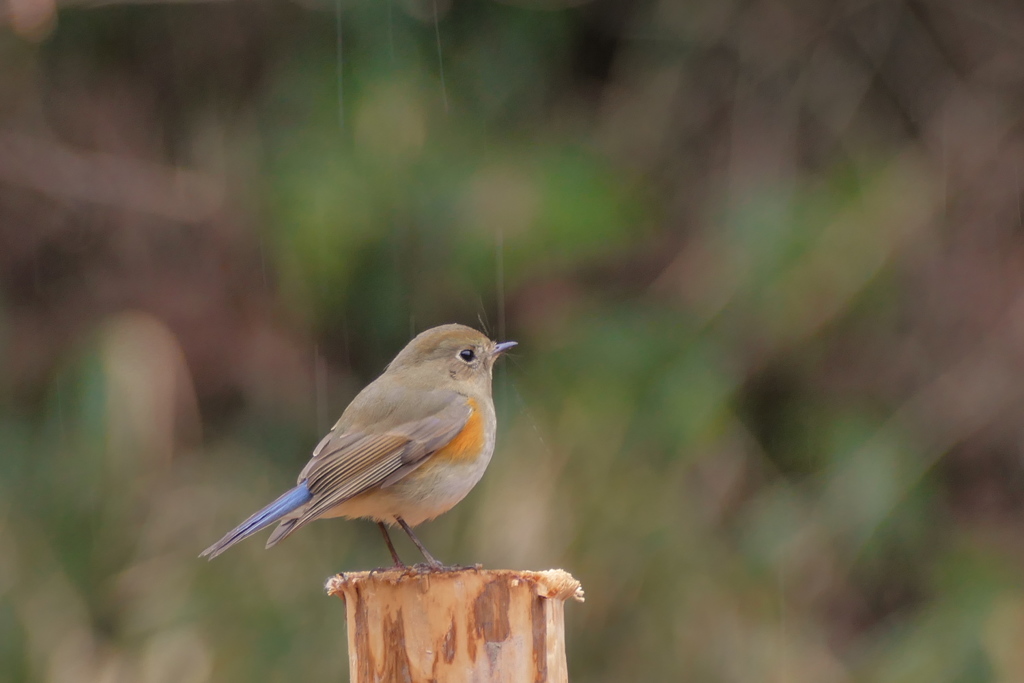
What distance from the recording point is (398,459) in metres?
3.28

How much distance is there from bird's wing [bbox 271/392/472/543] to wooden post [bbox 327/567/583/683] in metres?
0.70

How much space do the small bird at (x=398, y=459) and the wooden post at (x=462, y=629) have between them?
25.7 inches

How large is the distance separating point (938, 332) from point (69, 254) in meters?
4.90

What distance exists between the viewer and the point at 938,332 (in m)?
6.65

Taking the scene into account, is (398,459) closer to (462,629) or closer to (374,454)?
(374,454)


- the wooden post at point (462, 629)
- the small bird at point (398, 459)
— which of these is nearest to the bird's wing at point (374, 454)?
the small bird at point (398, 459)

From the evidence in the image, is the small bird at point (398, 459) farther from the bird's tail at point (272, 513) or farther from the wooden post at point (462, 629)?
the wooden post at point (462, 629)

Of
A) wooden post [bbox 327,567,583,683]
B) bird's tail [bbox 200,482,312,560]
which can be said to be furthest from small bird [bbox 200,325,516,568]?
wooden post [bbox 327,567,583,683]

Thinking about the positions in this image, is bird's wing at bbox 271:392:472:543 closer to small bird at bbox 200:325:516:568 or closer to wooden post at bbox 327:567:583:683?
small bird at bbox 200:325:516:568

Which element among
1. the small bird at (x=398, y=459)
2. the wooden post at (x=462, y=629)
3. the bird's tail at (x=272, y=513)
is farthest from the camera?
the small bird at (x=398, y=459)

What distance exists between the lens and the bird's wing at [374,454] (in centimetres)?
319

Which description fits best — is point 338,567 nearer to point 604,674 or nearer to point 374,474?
point 604,674

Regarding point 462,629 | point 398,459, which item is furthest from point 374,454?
point 462,629

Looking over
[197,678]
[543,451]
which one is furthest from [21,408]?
[543,451]
